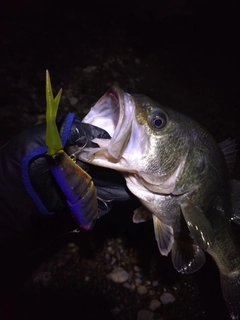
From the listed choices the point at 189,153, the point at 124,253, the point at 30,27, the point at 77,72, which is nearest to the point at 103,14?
the point at 30,27

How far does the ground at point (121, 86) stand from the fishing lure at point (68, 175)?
135 centimetres

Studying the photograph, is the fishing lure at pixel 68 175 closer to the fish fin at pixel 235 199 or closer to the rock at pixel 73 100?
the fish fin at pixel 235 199

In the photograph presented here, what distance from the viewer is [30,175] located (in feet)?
6.03

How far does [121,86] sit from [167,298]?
3.28m

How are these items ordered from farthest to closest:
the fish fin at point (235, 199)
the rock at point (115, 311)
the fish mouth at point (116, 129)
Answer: the rock at point (115, 311) → the fish fin at point (235, 199) → the fish mouth at point (116, 129)

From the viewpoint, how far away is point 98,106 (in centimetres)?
174

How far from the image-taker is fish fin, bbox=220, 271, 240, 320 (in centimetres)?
227

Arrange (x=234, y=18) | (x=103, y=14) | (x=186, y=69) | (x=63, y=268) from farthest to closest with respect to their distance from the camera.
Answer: (x=234, y=18) → (x=103, y=14) → (x=186, y=69) → (x=63, y=268)

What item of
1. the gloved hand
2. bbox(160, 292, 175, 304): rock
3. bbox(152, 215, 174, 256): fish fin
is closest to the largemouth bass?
bbox(152, 215, 174, 256): fish fin

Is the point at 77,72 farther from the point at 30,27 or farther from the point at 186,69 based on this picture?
the point at 186,69

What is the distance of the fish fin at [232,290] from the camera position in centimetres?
227

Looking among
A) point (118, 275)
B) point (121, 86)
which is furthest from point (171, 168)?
point (121, 86)

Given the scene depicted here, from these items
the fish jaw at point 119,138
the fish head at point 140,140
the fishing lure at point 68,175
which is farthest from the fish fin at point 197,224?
the fishing lure at point 68,175

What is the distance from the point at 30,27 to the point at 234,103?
389cm
